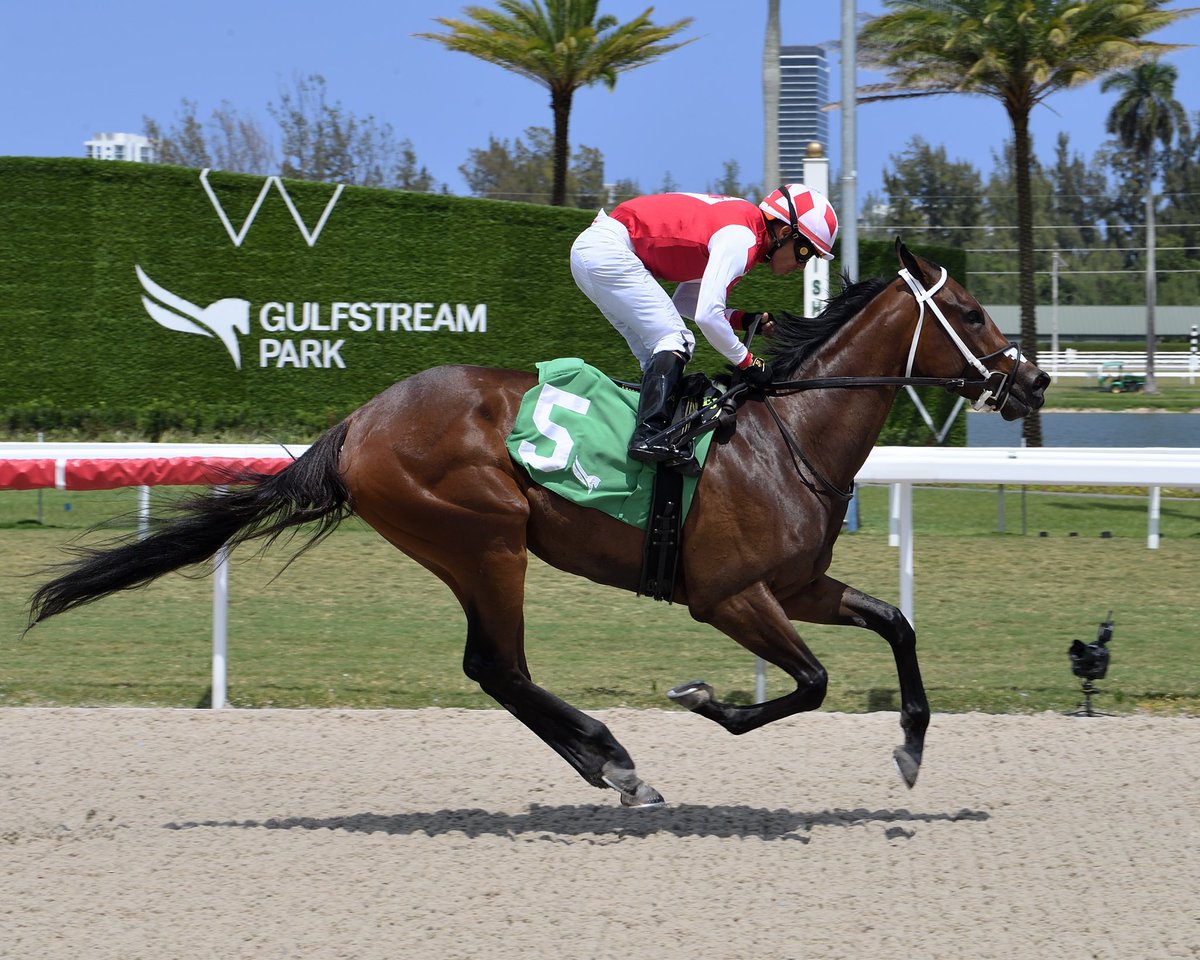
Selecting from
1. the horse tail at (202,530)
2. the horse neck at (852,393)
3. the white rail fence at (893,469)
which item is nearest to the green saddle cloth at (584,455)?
the horse neck at (852,393)

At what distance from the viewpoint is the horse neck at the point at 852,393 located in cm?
444

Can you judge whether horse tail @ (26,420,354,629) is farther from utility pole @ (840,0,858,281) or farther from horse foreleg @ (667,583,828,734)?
utility pole @ (840,0,858,281)

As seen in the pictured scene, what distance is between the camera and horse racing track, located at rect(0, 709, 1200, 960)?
3.31 meters

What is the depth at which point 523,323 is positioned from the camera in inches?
611

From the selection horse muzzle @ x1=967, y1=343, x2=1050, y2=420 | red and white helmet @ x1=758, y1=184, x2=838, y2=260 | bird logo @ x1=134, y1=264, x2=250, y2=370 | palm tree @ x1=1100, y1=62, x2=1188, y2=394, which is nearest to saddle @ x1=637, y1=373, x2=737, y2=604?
red and white helmet @ x1=758, y1=184, x2=838, y2=260

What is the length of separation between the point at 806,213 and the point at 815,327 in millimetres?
415

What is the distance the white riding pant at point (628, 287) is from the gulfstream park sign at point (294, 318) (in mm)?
10736

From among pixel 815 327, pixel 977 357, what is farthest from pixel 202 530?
pixel 977 357

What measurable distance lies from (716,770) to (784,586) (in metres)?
0.89

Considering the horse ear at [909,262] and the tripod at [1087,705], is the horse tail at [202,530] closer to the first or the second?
the horse ear at [909,262]

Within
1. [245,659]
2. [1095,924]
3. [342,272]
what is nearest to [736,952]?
[1095,924]

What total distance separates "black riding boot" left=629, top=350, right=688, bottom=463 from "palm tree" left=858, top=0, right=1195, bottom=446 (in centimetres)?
1271

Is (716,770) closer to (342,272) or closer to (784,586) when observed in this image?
(784,586)

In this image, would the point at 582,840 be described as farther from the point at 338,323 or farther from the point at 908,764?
the point at 338,323
